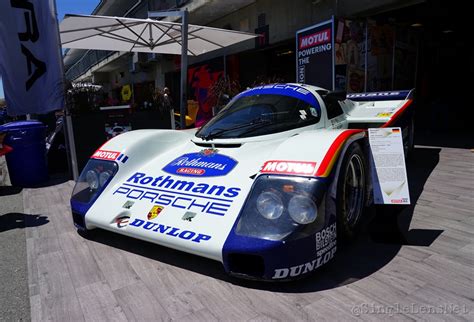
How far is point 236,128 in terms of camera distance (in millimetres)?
2980

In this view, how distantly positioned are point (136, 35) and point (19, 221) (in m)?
4.39

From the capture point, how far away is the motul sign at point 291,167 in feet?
6.55

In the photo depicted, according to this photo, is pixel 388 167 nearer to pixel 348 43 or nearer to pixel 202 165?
pixel 202 165

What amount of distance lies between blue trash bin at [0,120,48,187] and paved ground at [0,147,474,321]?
2440 mm

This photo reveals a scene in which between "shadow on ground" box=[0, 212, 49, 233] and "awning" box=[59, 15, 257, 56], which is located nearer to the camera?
"shadow on ground" box=[0, 212, 49, 233]

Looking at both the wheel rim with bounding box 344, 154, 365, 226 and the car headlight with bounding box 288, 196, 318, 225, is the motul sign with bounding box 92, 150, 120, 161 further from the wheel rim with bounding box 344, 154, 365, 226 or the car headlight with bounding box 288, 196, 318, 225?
the wheel rim with bounding box 344, 154, 365, 226

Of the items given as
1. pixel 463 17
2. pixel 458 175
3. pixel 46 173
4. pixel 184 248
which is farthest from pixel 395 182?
pixel 463 17

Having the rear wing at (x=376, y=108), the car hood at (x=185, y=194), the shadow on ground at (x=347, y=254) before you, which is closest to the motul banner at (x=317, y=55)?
the rear wing at (x=376, y=108)

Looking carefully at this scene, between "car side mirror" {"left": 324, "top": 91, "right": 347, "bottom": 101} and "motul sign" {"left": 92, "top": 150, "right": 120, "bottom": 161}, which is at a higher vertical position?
"car side mirror" {"left": 324, "top": 91, "right": 347, "bottom": 101}

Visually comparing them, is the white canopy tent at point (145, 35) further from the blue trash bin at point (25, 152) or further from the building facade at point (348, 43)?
the building facade at point (348, 43)

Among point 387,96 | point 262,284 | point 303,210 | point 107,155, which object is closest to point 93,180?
point 107,155

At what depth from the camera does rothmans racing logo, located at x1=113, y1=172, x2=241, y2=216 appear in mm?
2203

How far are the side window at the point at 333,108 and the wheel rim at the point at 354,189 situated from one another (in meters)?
0.75

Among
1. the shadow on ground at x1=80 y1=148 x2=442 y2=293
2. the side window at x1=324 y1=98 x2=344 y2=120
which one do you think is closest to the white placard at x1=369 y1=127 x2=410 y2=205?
the shadow on ground at x1=80 y1=148 x2=442 y2=293
